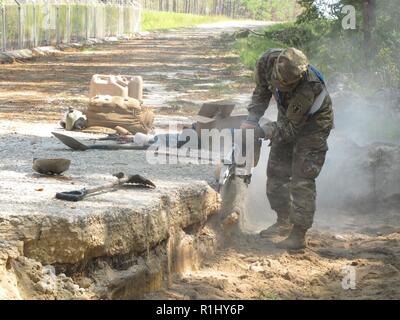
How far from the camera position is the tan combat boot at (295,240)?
7340 mm

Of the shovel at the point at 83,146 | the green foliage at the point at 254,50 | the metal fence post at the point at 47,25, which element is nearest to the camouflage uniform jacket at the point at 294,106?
the shovel at the point at 83,146

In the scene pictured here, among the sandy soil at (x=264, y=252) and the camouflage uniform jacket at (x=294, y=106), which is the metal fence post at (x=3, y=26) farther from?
the camouflage uniform jacket at (x=294, y=106)

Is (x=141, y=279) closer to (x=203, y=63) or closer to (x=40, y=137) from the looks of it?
(x=40, y=137)

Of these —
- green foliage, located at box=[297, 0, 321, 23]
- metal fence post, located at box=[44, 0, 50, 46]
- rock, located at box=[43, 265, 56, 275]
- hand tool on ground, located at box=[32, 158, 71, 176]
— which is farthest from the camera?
metal fence post, located at box=[44, 0, 50, 46]

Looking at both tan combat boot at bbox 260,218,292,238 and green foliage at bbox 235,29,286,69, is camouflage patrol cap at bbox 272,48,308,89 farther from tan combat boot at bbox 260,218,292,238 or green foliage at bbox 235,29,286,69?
green foliage at bbox 235,29,286,69

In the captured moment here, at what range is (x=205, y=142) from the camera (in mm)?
9203

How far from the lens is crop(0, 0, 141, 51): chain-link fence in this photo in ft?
81.7

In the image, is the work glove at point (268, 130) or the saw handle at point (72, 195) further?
the work glove at point (268, 130)

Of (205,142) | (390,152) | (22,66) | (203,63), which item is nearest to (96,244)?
(205,142)

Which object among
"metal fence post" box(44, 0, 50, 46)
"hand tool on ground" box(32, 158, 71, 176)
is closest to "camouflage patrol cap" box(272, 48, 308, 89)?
"hand tool on ground" box(32, 158, 71, 176)

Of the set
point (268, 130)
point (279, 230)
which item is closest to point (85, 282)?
point (268, 130)

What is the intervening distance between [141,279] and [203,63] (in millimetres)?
21103

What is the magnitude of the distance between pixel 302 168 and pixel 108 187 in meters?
1.85

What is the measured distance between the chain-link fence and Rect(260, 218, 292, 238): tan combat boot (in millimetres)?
17775
